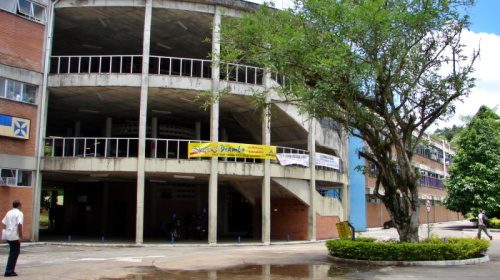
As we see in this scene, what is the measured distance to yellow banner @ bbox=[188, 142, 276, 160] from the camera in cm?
2150

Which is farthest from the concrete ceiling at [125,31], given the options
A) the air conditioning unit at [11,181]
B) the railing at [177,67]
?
the air conditioning unit at [11,181]

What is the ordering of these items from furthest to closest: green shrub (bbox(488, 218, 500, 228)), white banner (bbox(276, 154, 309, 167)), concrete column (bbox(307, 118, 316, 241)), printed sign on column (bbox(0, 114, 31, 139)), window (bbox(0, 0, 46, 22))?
1. green shrub (bbox(488, 218, 500, 228))
2. concrete column (bbox(307, 118, 316, 241))
3. white banner (bbox(276, 154, 309, 167))
4. window (bbox(0, 0, 46, 22))
5. printed sign on column (bbox(0, 114, 31, 139))

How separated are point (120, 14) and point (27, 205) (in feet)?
32.5

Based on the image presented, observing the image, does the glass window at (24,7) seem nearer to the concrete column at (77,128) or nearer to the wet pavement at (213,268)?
the concrete column at (77,128)

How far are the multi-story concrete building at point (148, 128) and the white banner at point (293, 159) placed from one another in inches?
2.1

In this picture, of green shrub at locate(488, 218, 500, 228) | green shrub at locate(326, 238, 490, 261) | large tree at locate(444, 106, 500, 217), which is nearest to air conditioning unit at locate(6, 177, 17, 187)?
green shrub at locate(326, 238, 490, 261)

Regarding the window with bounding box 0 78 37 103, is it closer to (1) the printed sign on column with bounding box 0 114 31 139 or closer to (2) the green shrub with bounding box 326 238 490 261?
(1) the printed sign on column with bounding box 0 114 31 139

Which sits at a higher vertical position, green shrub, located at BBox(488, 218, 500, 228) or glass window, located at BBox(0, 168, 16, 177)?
glass window, located at BBox(0, 168, 16, 177)

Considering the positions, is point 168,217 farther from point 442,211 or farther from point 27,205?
point 442,211

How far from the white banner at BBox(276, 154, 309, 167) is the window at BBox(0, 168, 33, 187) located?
38.2 feet

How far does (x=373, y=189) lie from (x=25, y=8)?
94.1 feet

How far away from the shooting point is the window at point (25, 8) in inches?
805

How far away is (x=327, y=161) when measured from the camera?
26.3 m

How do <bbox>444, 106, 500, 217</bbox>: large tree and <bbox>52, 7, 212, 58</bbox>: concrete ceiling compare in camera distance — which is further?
<bbox>444, 106, 500, 217</bbox>: large tree
